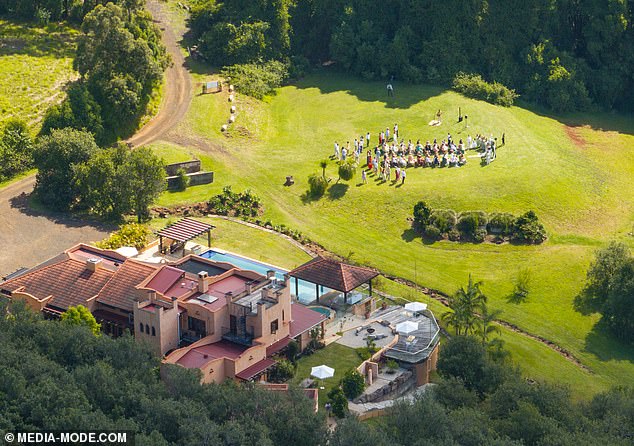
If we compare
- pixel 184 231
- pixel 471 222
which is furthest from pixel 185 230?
pixel 471 222

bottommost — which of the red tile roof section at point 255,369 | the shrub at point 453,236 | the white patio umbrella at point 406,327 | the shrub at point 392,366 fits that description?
the shrub at point 392,366

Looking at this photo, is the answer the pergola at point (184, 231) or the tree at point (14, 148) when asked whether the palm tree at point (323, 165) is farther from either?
the tree at point (14, 148)

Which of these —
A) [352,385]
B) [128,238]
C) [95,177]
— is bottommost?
[352,385]

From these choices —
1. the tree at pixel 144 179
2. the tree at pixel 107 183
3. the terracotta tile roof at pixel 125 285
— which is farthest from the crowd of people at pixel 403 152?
the terracotta tile roof at pixel 125 285

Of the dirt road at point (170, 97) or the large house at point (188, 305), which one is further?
the dirt road at point (170, 97)

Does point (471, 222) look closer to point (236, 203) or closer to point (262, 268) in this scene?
point (262, 268)

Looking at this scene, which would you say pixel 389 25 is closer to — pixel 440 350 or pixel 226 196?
pixel 226 196
